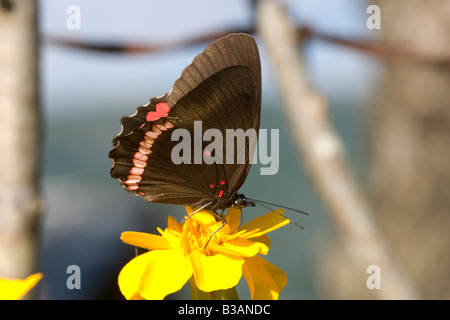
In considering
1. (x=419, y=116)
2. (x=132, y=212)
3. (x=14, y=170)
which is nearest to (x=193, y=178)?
(x=14, y=170)

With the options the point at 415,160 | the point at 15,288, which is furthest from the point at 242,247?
the point at 415,160

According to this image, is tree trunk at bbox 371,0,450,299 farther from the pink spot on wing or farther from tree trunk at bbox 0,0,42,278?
tree trunk at bbox 0,0,42,278

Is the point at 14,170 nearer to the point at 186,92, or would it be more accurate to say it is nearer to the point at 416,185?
the point at 186,92

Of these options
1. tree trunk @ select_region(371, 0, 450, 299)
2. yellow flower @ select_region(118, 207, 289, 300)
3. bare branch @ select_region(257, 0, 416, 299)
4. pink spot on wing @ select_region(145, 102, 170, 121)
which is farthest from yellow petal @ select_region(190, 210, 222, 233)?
tree trunk @ select_region(371, 0, 450, 299)

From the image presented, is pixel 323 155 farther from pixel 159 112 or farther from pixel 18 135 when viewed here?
pixel 18 135

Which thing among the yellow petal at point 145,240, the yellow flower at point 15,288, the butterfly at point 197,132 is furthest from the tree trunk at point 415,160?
the yellow flower at point 15,288
